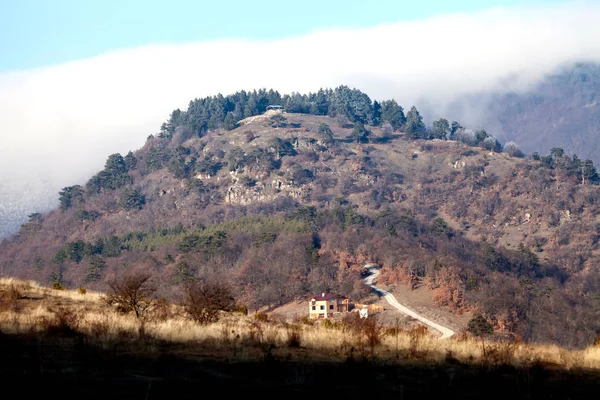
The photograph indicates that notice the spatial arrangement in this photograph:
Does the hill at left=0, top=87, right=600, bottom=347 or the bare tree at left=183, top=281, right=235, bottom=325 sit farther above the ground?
the bare tree at left=183, top=281, right=235, bottom=325

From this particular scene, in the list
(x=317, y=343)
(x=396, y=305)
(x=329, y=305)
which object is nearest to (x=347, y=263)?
(x=396, y=305)

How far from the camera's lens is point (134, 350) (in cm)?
1473

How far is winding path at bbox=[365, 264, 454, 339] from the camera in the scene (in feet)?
295

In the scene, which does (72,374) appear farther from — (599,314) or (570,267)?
(570,267)

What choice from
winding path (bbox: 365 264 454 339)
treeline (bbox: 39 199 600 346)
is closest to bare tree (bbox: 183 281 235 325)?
winding path (bbox: 365 264 454 339)

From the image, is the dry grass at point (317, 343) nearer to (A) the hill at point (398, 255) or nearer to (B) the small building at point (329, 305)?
(A) the hill at point (398, 255)

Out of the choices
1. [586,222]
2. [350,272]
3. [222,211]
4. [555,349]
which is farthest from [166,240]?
[555,349]

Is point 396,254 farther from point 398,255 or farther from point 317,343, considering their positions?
point 317,343

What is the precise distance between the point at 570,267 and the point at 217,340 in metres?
147

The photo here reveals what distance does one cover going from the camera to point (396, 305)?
105 meters

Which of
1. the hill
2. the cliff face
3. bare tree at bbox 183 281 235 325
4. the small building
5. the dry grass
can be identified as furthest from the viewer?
the cliff face

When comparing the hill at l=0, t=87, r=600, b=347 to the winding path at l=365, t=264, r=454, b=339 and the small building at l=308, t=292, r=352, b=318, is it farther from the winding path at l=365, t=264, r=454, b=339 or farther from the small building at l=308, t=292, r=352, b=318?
the small building at l=308, t=292, r=352, b=318

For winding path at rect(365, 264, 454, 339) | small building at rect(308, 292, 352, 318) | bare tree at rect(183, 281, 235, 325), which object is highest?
bare tree at rect(183, 281, 235, 325)

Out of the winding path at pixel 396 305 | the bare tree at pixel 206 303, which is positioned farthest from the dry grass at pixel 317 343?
the winding path at pixel 396 305
